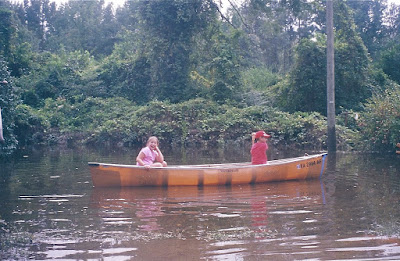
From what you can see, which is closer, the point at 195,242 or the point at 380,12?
the point at 195,242

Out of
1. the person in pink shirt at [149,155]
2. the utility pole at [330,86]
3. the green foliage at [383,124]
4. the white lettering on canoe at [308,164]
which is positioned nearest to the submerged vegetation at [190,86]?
the green foliage at [383,124]

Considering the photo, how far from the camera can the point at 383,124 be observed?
16.1m

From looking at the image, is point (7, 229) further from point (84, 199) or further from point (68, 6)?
point (68, 6)

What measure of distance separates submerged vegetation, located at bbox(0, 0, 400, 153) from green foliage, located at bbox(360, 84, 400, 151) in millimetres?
246

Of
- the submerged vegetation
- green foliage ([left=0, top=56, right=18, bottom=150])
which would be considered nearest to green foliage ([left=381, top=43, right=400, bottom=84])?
the submerged vegetation

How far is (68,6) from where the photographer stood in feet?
170

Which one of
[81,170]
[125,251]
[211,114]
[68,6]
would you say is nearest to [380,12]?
[211,114]

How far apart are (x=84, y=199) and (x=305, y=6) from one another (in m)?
21.2

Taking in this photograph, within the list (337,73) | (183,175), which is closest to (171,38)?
(337,73)

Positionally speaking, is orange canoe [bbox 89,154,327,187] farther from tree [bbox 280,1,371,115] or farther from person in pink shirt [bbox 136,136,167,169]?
tree [bbox 280,1,371,115]

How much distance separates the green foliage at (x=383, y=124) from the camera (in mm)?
15767

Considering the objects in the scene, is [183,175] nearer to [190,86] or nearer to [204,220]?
[204,220]

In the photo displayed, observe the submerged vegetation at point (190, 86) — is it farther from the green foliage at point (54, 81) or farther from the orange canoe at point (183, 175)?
the orange canoe at point (183, 175)

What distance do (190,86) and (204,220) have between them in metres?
21.2
